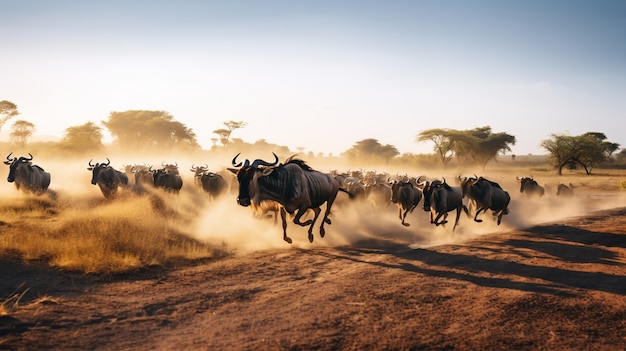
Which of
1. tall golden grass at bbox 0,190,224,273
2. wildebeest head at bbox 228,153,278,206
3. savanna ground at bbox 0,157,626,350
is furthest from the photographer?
wildebeest head at bbox 228,153,278,206

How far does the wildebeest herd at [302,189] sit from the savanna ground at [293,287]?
136cm

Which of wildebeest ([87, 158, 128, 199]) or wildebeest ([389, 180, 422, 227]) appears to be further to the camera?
wildebeest ([87, 158, 128, 199])

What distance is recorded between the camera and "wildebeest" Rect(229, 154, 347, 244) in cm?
974

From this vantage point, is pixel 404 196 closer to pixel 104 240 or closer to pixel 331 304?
pixel 331 304

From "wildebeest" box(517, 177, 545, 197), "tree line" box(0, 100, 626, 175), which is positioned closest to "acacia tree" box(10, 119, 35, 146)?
"tree line" box(0, 100, 626, 175)

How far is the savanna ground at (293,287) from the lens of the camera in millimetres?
5180

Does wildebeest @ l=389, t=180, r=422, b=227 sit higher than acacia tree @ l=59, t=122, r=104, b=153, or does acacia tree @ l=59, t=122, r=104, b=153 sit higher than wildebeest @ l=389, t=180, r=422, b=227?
acacia tree @ l=59, t=122, r=104, b=153

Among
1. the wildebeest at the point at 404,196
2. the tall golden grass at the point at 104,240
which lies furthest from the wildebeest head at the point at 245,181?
the wildebeest at the point at 404,196

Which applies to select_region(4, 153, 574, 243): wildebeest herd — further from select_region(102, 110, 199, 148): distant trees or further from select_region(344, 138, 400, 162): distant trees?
select_region(344, 138, 400, 162): distant trees

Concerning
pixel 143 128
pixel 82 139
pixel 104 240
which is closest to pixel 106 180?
pixel 104 240

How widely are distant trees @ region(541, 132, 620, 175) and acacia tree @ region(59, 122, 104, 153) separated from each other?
7376 cm

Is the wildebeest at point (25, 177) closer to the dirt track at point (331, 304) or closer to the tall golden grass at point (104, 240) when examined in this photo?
the tall golden grass at point (104, 240)

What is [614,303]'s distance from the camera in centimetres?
682

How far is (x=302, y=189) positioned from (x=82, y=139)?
5361 centimetres
